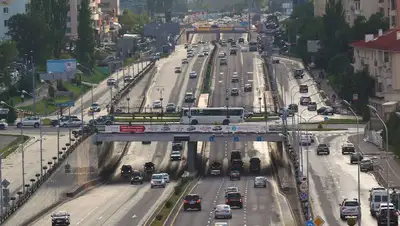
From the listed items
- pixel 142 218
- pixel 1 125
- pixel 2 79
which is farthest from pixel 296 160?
pixel 2 79

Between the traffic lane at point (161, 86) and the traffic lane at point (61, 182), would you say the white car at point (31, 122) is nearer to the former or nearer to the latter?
the traffic lane at point (61, 182)

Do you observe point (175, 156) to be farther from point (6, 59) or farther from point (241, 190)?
point (6, 59)

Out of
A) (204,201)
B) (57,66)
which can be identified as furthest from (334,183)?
(57,66)

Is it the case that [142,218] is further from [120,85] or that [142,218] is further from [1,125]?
[120,85]

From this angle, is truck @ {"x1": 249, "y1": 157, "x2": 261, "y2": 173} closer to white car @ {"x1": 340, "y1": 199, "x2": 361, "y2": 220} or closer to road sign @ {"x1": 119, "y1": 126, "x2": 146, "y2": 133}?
road sign @ {"x1": 119, "y1": 126, "x2": 146, "y2": 133}

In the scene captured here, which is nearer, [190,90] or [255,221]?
[255,221]
